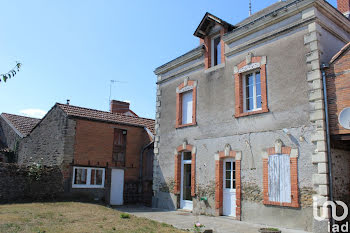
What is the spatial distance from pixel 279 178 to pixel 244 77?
11.9 ft

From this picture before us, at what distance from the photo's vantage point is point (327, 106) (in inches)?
322

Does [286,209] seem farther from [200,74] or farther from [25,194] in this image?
[25,194]

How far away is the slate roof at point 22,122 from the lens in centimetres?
2017

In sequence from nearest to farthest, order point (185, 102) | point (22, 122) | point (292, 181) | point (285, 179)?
point (292, 181), point (285, 179), point (185, 102), point (22, 122)

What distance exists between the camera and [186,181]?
12.4 m

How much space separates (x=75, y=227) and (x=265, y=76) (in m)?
7.03

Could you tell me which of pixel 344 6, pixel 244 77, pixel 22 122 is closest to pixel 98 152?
pixel 244 77

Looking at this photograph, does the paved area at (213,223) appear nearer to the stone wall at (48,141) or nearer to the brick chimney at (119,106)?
the stone wall at (48,141)

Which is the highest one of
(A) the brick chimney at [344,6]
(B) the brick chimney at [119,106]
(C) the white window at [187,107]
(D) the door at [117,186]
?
(A) the brick chimney at [344,6]

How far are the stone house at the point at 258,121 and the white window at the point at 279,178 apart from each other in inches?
1.1

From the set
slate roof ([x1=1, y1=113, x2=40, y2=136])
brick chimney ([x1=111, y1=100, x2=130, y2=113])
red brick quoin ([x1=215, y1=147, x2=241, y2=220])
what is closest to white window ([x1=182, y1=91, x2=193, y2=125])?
red brick quoin ([x1=215, y1=147, x2=241, y2=220])

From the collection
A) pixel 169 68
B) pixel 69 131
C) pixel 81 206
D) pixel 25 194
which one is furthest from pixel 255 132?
pixel 25 194

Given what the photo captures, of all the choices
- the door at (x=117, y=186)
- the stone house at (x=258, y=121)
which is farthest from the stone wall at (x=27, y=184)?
the stone house at (x=258, y=121)

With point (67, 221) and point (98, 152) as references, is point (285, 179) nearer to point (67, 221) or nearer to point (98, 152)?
point (67, 221)
